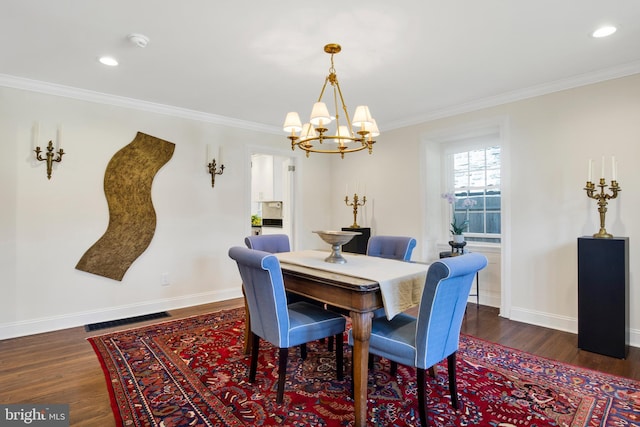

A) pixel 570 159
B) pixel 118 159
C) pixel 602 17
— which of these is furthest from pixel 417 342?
pixel 118 159

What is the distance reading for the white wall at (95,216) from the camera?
321cm

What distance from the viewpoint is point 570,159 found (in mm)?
3268

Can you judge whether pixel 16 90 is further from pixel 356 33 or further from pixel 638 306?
pixel 638 306

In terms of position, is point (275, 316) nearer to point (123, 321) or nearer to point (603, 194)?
point (123, 321)

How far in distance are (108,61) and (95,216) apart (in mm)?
1614

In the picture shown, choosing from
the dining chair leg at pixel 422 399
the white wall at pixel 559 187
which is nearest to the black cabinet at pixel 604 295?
the white wall at pixel 559 187

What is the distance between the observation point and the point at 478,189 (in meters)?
4.31

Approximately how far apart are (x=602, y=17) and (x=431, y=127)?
2203 millimetres

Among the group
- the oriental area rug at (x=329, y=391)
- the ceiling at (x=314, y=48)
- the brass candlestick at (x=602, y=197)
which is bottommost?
the oriental area rug at (x=329, y=391)

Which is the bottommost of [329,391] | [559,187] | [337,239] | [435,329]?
[329,391]

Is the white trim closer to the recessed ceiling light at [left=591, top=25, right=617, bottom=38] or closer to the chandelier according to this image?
the recessed ceiling light at [left=591, top=25, right=617, bottom=38]

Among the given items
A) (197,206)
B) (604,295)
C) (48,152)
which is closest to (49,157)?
(48,152)

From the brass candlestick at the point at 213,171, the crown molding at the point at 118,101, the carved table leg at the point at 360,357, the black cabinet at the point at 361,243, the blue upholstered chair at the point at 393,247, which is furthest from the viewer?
the black cabinet at the point at 361,243

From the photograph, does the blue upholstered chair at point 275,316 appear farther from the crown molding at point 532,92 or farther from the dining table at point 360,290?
the crown molding at point 532,92
